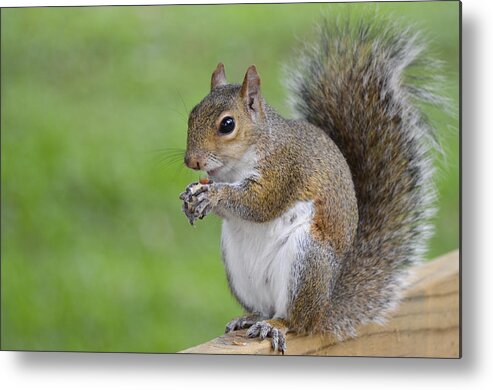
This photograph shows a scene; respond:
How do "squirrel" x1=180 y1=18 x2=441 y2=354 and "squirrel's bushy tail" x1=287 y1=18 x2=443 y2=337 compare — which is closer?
"squirrel" x1=180 y1=18 x2=441 y2=354

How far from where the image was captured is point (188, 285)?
278 cm

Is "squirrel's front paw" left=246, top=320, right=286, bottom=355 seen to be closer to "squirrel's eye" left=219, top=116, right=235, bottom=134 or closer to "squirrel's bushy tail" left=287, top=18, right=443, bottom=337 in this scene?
"squirrel's bushy tail" left=287, top=18, right=443, bottom=337

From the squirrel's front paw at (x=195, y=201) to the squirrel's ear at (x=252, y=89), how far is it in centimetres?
25

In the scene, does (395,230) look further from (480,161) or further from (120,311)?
(120,311)

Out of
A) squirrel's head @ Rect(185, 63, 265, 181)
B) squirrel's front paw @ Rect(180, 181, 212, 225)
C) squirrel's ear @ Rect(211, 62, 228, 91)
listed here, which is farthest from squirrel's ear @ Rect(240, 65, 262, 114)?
squirrel's front paw @ Rect(180, 181, 212, 225)

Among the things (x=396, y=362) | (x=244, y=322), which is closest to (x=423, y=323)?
(x=396, y=362)

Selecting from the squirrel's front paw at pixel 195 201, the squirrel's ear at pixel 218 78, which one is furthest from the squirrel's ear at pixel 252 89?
the squirrel's front paw at pixel 195 201

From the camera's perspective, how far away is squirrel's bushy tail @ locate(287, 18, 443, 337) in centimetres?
246

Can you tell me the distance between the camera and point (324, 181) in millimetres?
2277

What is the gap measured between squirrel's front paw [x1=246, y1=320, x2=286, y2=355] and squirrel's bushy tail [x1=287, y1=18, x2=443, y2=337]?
333 millimetres

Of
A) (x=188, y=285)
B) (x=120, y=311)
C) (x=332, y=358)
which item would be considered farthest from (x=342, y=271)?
(x=120, y=311)

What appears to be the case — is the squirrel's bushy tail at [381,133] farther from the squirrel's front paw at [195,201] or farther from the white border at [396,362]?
the squirrel's front paw at [195,201]

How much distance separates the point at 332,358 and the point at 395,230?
18.2 inches

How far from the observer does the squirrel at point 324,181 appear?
86.0 inches
